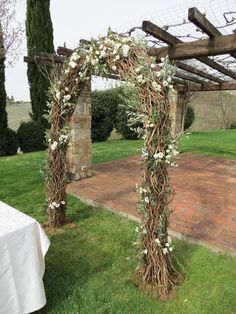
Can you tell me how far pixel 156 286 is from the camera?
9.66 ft

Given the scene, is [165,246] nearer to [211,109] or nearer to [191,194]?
[191,194]

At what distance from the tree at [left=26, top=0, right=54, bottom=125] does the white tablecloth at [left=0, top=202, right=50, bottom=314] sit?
9.88 meters

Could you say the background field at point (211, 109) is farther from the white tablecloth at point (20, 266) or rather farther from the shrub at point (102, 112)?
the white tablecloth at point (20, 266)

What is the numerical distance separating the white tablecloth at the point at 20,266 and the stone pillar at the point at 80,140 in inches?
146

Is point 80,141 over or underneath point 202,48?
underneath

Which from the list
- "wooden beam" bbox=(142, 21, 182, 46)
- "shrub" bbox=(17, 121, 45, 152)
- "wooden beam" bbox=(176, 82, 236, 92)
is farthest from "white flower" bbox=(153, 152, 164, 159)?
"shrub" bbox=(17, 121, 45, 152)

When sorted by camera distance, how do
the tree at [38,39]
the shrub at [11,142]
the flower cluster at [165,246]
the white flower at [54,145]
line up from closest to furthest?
the flower cluster at [165,246] < the white flower at [54,145] < the shrub at [11,142] < the tree at [38,39]

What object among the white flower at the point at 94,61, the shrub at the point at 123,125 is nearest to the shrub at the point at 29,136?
the shrub at the point at 123,125

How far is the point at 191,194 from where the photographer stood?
5.59 metres

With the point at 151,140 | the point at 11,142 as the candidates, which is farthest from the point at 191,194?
the point at 11,142

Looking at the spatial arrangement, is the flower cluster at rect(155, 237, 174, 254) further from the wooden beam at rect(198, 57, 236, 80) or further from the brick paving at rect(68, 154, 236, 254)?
the wooden beam at rect(198, 57, 236, 80)

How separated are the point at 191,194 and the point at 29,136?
293 inches

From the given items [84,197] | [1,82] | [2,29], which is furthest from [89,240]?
[1,82]

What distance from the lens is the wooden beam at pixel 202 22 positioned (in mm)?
3387
